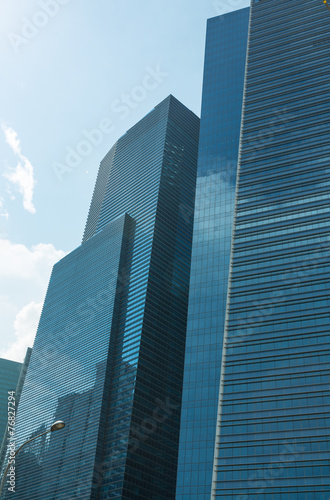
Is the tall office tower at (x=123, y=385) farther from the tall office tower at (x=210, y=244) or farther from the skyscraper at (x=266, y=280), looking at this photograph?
the skyscraper at (x=266, y=280)

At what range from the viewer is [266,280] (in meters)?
116

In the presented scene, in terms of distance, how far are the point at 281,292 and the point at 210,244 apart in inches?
1501

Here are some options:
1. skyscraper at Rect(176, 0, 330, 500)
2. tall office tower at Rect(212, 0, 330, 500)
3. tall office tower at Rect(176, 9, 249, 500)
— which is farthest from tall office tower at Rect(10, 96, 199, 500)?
tall office tower at Rect(212, 0, 330, 500)

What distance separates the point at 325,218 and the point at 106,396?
284 ft

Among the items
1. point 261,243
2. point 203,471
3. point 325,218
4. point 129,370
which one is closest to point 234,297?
point 261,243

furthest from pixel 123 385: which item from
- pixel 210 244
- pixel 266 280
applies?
pixel 266 280

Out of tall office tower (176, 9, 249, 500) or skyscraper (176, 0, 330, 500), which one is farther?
tall office tower (176, 9, 249, 500)

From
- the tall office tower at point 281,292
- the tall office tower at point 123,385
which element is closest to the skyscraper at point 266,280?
the tall office tower at point 281,292

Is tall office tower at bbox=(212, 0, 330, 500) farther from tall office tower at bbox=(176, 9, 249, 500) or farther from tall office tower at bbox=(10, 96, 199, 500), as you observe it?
tall office tower at bbox=(10, 96, 199, 500)

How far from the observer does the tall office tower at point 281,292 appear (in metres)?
91.7

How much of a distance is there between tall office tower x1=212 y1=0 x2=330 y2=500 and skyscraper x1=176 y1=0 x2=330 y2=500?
0.25 meters

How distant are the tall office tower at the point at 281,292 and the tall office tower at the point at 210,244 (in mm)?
13105

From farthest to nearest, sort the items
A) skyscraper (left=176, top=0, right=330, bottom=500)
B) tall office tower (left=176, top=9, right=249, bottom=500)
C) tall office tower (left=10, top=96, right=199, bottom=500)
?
tall office tower (left=10, top=96, right=199, bottom=500)
tall office tower (left=176, top=9, right=249, bottom=500)
skyscraper (left=176, top=0, right=330, bottom=500)

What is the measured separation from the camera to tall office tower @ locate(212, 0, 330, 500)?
91688 mm
